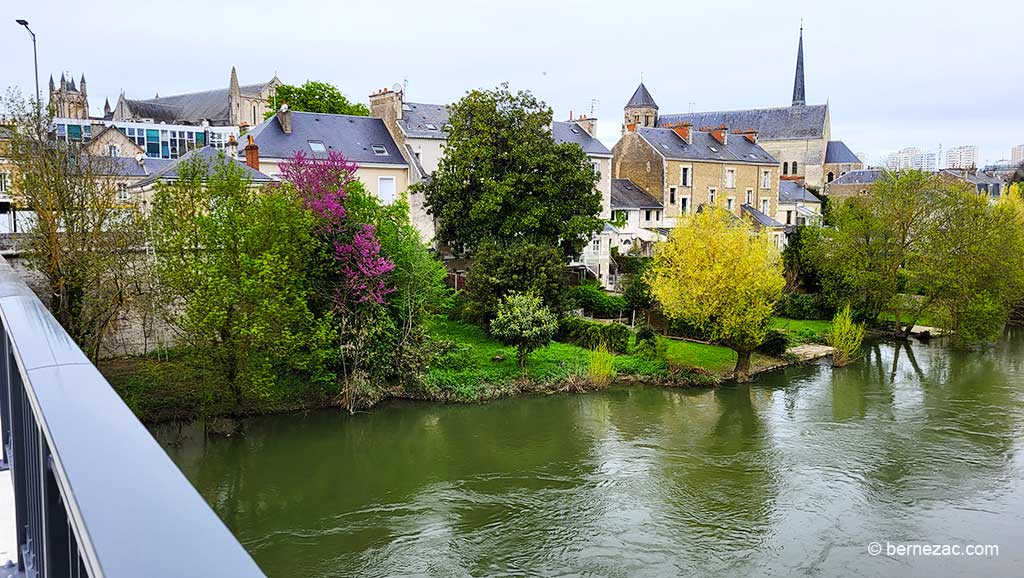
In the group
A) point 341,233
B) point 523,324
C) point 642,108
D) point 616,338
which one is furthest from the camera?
point 642,108

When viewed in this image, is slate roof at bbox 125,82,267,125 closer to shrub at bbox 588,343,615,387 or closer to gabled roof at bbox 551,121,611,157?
gabled roof at bbox 551,121,611,157

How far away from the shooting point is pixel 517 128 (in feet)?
79.1

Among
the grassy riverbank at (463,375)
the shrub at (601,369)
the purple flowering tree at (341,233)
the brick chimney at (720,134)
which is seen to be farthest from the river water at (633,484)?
the brick chimney at (720,134)

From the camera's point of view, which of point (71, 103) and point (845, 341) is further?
point (71, 103)

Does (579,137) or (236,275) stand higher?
(579,137)

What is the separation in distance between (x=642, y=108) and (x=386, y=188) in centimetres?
3100

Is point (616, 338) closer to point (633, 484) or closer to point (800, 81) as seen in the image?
point (633, 484)

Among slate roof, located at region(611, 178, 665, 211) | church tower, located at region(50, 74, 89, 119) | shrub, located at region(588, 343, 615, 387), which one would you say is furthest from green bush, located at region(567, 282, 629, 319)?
church tower, located at region(50, 74, 89, 119)

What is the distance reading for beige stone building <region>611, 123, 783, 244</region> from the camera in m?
35.0

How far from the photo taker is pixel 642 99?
53.7m

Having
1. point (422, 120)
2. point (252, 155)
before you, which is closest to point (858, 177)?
point (422, 120)

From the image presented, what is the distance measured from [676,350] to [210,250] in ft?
44.6

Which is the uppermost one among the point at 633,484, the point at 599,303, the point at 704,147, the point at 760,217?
the point at 704,147

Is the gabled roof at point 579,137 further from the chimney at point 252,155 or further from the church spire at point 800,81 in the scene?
the church spire at point 800,81
